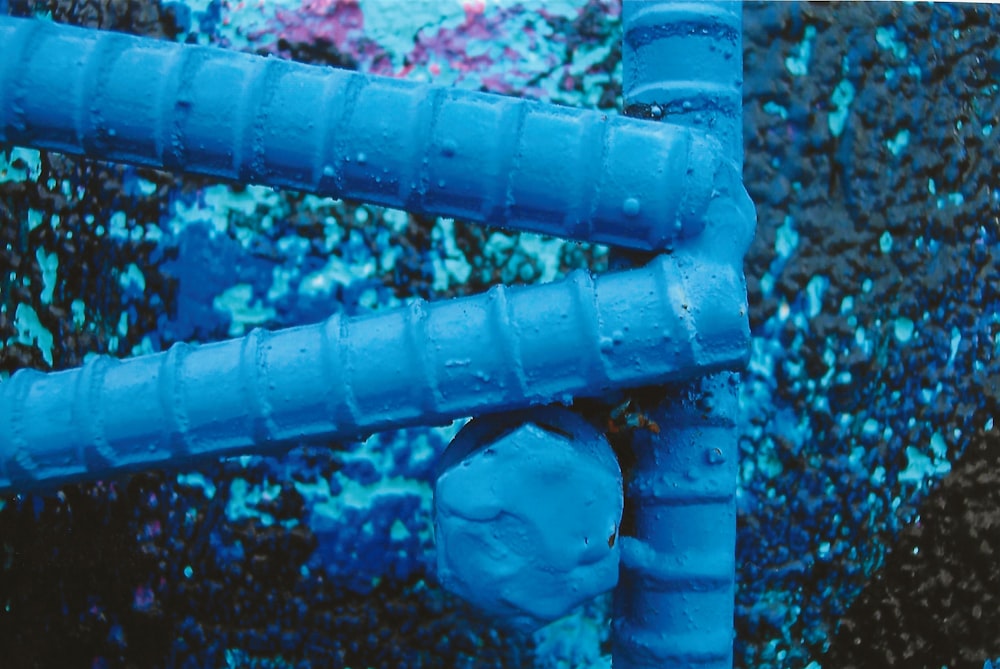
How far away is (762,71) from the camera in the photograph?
546 mm

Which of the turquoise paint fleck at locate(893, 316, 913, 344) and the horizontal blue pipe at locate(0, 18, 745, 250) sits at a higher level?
the horizontal blue pipe at locate(0, 18, 745, 250)

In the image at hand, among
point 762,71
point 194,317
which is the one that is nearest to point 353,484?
point 194,317

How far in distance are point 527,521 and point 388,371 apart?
0.10 metres

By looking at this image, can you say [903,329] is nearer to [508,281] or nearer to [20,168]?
[508,281]

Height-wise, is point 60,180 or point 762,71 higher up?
point 762,71

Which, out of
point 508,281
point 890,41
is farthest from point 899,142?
point 508,281

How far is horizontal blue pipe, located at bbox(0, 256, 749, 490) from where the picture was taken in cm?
40

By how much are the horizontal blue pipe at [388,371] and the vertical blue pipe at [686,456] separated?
0.18ft

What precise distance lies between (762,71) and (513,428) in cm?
31

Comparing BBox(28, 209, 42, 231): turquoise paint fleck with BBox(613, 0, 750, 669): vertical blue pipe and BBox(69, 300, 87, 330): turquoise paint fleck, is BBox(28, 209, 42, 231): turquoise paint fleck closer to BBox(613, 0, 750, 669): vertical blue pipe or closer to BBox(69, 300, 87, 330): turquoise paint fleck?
BBox(69, 300, 87, 330): turquoise paint fleck

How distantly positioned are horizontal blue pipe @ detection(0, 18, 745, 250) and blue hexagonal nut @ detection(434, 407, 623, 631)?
11 cm

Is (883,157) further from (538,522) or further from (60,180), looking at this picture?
(60,180)

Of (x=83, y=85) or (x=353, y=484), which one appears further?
(x=353, y=484)

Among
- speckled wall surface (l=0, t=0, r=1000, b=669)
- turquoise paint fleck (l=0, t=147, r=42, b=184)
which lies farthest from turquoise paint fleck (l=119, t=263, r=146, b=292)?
turquoise paint fleck (l=0, t=147, r=42, b=184)
